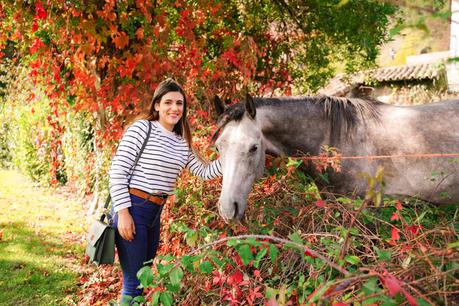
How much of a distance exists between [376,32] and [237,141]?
12.3ft

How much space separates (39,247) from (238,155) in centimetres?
438

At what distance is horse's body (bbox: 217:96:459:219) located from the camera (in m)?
3.43

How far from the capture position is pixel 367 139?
3.59m

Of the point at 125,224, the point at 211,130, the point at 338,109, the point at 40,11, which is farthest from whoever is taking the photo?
the point at 211,130

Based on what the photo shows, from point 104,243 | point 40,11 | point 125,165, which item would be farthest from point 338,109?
point 40,11

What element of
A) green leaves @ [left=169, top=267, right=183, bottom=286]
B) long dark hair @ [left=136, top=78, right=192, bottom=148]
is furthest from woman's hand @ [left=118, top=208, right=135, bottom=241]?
green leaves @ [left=169, top=267, right=183, bottom=286]

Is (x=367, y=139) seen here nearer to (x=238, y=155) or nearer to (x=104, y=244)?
(x=238, y=155)

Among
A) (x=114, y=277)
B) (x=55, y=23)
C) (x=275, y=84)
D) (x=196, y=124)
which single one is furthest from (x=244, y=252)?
(x=275, y=84)

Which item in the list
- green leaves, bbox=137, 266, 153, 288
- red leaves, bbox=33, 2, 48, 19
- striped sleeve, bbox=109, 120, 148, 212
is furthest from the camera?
red leaves, bbox=33, 2, 48, 19

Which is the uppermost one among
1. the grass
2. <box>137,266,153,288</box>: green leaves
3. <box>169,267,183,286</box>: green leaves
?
<box>169,267,183,286</box>: green leaves

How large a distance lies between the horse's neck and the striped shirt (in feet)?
2.54

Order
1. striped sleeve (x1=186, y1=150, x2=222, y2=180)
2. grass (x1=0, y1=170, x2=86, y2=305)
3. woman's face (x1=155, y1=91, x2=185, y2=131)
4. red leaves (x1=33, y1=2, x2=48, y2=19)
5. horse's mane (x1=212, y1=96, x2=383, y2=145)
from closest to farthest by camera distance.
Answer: woman's face (x1=155, y1=91, x2=185, y2=131), striped sleeve (x1=186, y1=150, x2=222, y2=180), horse's mane (x1=212, y1=96, x2=383, y2=145), red leaves (x1=33, y1=2, x2=48, y2=19), grass (x1=0, y1=170, x2=86, y2=305)

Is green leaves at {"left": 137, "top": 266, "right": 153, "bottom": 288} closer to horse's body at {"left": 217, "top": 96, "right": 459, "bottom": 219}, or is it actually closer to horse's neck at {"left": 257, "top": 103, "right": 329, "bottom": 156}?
horse's body at {"left": 217, "top": 96, "right": 459, "bottom": 219}

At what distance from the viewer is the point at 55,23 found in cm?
431
